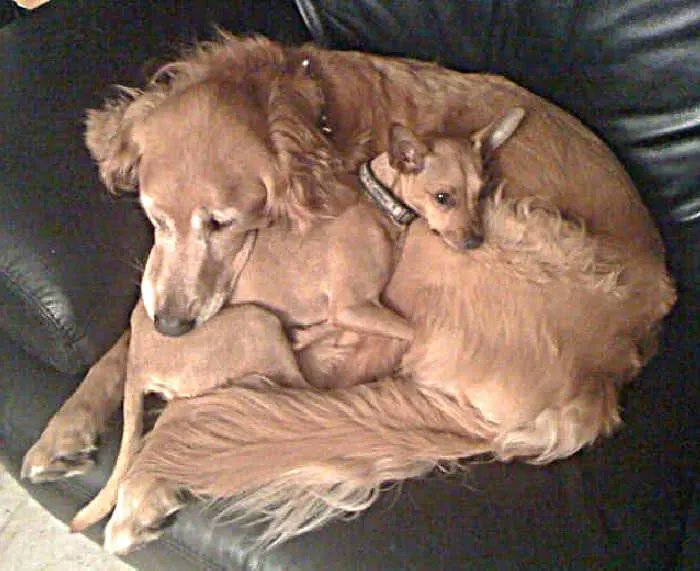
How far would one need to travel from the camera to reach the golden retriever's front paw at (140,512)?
1.21 meters

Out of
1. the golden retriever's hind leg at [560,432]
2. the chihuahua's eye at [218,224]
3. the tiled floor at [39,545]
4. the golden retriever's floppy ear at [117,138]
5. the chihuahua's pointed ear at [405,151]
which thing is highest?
the golden retriever's floppy ear at [117,138]

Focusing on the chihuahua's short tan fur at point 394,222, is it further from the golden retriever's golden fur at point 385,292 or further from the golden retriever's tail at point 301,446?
the golden retriever's tail at point 301,446

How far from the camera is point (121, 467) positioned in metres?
1.27

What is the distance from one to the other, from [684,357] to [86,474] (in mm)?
1074

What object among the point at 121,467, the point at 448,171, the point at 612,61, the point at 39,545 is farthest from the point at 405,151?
the point at 39,545

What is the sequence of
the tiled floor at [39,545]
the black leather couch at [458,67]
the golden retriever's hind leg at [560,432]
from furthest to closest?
the tiled floor at [39,545]
the golden retriever's hind leg at [560,432]
the black leather couch at [458,67]

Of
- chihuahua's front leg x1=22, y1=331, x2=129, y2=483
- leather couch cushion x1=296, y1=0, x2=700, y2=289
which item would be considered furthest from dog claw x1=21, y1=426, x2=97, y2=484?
leather couch cushion x1=296, y1=0, x2=700, y2=289

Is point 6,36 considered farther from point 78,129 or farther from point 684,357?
point 684,357

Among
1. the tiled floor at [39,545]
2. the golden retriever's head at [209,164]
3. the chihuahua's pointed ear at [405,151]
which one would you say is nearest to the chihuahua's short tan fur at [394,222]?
the chihuahua's pointed ear at [405,151]

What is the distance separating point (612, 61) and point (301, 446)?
93cm

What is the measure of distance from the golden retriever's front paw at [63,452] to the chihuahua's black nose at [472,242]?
70 centimetres

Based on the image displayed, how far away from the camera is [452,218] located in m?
1.44

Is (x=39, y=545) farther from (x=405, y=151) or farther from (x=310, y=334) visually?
(x=405, y=151)

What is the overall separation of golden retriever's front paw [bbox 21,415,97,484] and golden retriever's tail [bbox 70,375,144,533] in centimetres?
5
